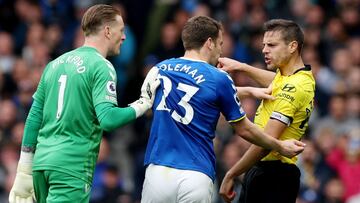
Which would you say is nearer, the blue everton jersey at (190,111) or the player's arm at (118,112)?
the player's arm at (118,112)

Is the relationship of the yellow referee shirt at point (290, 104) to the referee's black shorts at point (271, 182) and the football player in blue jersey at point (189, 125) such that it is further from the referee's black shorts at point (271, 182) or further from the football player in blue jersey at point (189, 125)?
the football player in blue jersey at point (189, 125)

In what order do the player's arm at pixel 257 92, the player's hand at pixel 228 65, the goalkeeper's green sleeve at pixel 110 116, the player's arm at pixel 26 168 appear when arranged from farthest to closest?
1. the player's hand at pixel 228 65
2. the player's arm at pixel 257 92
3. the player's arm at pixel 26 168
4. the goalkeeper's green sleeve at pixel 110 116

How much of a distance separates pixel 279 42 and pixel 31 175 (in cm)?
249

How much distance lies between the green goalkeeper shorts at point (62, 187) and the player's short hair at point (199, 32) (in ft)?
4.92

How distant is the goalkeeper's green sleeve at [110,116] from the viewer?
888 centimetres

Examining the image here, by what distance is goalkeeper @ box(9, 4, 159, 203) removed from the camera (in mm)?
9086

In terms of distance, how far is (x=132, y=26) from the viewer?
18203mm

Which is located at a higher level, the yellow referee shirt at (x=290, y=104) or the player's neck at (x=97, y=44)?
the player's neck at (x=97, y=44)

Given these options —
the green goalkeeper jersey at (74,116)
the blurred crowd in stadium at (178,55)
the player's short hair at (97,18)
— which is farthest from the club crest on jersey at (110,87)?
the blurred crowd in stadium at (178,55)

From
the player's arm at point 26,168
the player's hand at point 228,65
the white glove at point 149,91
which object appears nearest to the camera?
the white glove at point 149,91

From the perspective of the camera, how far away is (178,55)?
55.8 ft

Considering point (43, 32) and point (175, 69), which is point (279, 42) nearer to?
point (175, 69)

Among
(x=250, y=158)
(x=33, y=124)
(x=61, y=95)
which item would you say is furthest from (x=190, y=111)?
(x=33, y=124)

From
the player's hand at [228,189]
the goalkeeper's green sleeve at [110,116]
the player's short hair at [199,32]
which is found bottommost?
the player's hand at [228,189]
